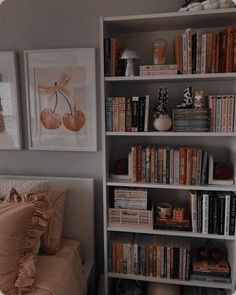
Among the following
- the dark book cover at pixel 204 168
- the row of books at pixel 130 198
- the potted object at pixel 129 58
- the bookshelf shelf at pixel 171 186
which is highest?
the potted object at pixel 129 58

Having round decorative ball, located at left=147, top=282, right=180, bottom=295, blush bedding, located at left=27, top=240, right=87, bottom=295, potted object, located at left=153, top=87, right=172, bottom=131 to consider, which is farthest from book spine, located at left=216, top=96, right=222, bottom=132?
blush bedding, located at left=27, top=240, right=87, bottom=295

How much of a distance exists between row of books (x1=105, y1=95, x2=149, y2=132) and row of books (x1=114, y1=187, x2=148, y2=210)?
37cm

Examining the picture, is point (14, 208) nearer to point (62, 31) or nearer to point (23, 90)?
point (23, 90)

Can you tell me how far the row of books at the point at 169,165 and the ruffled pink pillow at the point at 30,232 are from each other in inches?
20.9

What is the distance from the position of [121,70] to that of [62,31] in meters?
0.54

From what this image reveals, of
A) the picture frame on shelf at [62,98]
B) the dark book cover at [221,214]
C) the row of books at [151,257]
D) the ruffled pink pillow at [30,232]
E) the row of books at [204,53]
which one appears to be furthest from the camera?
the picture frame on shelf at [62,98]

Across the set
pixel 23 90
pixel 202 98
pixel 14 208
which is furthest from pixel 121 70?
pixel 14 208

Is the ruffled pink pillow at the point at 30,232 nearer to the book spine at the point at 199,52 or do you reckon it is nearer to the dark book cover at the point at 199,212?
the dark book cover at the point at 199,212

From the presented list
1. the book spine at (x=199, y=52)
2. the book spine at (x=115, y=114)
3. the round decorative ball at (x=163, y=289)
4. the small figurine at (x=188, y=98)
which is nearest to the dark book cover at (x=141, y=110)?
the book spine at (x=115, y=114)

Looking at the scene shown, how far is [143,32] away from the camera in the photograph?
1769 millimetres

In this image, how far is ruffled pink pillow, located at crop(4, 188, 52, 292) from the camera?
54.2 inches

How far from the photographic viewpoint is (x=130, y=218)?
5.65ft

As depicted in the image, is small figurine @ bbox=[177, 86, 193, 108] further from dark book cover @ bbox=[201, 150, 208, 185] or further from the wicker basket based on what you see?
the wicker basket

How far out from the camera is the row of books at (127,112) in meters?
1.63
